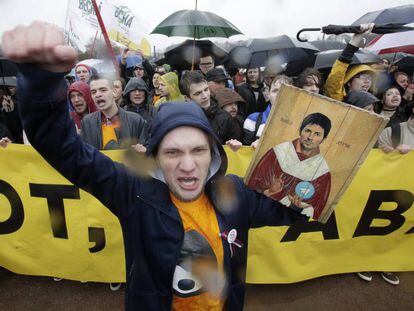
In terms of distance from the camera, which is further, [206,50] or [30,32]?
[206,50]

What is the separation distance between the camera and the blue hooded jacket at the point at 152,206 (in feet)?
3.61

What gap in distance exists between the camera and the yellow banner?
274 cm

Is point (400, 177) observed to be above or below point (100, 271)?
above

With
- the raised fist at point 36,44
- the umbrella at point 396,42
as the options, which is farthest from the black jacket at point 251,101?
the raised fist at point 36,44

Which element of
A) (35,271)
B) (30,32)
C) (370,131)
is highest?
(30,32)

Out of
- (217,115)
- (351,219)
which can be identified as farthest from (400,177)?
(217,115)

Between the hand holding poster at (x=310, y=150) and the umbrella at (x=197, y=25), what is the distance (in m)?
4.12

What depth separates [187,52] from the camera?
6836 millimetres

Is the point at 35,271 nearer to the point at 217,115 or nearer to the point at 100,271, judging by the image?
the point at 100,271

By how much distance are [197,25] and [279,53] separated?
284 cm

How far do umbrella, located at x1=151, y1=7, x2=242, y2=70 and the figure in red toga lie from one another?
4.16 meters

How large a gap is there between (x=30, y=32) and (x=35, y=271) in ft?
9.55

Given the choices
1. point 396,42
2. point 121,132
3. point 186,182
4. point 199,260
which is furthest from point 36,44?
point 396,42

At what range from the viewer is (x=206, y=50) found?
274 inches
